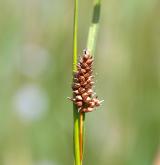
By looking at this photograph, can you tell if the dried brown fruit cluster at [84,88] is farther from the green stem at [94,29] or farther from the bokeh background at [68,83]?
the bokeh background at [68,83]

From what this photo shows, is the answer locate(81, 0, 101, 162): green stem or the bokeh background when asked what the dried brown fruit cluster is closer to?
locate(81, 0, 101, 162): green stem

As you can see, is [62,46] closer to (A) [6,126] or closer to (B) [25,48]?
(B) [25,48]

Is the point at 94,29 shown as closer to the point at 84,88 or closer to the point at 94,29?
the point at 94,29

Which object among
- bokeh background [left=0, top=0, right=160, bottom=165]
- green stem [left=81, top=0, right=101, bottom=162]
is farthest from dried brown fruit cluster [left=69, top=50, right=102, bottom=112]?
bokeh background [left=0, top=0, right=160, bottom=165]

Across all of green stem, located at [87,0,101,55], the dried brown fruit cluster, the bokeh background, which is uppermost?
green stem, located at [87,0,101,55]

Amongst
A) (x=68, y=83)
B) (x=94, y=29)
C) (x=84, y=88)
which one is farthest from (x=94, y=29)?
(x=68, y=83)

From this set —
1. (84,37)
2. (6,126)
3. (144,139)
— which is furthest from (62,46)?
(144,139)
